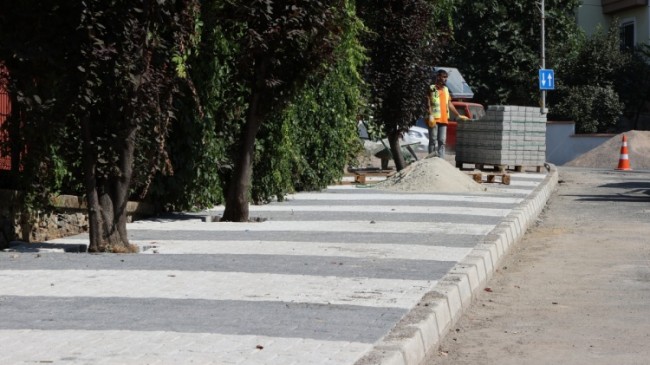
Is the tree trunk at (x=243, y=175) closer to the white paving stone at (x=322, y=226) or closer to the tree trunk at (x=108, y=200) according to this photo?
the white paving stone at (x=322, y=226)

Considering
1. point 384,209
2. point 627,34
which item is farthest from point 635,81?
point 384,209

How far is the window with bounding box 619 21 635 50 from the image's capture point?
4700 centimetres

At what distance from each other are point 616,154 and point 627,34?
13161mm

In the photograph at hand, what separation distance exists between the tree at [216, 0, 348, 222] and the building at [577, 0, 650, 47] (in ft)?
111

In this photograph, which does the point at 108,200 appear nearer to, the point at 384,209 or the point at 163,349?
the point at 163,349

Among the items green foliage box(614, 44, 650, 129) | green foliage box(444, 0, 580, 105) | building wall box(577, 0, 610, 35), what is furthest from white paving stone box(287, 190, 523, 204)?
building wall box(577, 0, 610, 35)

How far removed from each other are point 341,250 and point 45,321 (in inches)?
161

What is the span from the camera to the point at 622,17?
47.6 meters

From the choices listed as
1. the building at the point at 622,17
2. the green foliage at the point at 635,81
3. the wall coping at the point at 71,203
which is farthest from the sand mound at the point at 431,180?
the building at the point at 622,17

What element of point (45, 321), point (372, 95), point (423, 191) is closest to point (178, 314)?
point (45, 321)

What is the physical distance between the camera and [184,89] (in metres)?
13.2

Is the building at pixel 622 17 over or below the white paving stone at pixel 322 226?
over

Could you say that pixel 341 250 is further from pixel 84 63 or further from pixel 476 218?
pixel 476 218

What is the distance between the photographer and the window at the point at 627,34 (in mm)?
47000
